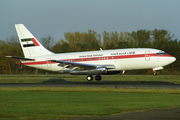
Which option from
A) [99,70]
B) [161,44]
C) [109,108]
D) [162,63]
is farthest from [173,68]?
[109,108]

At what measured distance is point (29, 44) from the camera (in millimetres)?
38125

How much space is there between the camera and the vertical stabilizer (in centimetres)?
3784

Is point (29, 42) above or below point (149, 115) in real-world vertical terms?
above

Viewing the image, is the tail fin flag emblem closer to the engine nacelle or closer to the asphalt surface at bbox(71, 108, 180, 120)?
the engine nacelle

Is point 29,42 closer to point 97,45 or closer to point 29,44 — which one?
point 29,44

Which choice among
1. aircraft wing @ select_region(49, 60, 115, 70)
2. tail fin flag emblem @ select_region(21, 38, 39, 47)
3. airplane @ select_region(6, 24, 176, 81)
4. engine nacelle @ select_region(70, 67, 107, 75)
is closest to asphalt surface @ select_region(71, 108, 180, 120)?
engine nacelle @ select_region(70, 67, 107, 75)

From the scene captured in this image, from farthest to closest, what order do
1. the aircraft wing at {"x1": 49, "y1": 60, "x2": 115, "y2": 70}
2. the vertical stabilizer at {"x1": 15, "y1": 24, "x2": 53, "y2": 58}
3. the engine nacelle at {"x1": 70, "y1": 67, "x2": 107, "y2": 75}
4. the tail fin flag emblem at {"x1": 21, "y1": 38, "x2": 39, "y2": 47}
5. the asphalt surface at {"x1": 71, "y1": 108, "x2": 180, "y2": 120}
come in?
the tail fin flag emblem at {"x1": 21, "y1": 38, "x2": 39, "y2": 47}
the vertical stabilizer at {"x1": 15, "y1": 24, "x2": 53, "y2": 58}
the aircraft wing at {"x1": 49, "y1": 60, "x2": 115, "y2": 70}
the engine nacelle at {"x1": 70, "y1": 67, "x2": 107, "y2": 75}
the asphalt surface at {"x1": 71, "y1": 108, "x2": 180, "y2": 120}

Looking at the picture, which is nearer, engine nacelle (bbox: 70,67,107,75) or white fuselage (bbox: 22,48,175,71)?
engine nacelle (bbox: 70,67,107,75)

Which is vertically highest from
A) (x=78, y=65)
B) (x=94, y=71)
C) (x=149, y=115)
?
(x=78, y=65)

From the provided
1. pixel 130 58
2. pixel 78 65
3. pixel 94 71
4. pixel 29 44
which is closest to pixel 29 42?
pixel 29 44

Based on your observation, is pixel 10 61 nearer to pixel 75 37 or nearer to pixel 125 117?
pixel 75 37

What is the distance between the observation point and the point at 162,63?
3312 cm

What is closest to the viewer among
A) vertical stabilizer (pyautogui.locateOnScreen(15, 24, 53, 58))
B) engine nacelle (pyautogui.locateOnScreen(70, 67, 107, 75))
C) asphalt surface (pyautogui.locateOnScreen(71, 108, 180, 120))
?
asphalt surface (pyautogui.locateOnScreen(71, 108, 180, 120))

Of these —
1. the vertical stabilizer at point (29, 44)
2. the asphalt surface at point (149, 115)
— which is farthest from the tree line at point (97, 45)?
the asphalt surface at point (149, 115)
